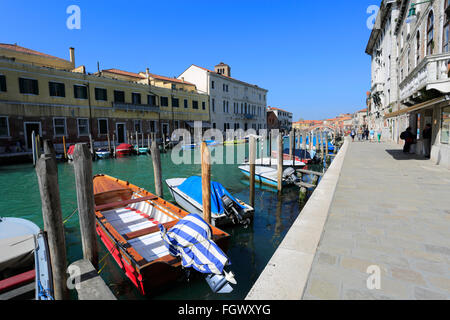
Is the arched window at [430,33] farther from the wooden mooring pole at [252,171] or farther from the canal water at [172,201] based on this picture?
the wooden mooring pole at [252,171]

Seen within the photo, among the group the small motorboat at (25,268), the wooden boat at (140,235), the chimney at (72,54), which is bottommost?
the wooden boat at (140,235)

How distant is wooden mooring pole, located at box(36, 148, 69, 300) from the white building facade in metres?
36.2

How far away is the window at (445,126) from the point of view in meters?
8.55

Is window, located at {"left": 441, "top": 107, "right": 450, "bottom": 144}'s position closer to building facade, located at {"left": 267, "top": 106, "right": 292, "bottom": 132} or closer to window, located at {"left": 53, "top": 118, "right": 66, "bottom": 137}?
window, located at {"left": 53, "top": 118, "right": 66, "bottom": 137}

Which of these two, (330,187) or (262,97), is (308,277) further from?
(262,97)

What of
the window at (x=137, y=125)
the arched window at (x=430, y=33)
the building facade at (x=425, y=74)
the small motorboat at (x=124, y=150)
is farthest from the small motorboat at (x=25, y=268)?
the window at (x=137, y=125)

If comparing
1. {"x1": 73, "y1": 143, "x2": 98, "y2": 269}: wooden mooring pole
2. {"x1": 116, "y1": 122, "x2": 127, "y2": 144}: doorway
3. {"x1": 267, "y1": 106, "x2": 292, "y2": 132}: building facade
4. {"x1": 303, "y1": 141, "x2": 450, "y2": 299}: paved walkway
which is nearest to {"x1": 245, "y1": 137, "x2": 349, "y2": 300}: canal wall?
{"x1": 303, "y1": 141, "x2": 450, "y2": 299}: paved walkway

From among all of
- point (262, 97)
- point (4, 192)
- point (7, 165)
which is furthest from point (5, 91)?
point (262, 97)

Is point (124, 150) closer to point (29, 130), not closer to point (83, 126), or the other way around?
point (83, 126)

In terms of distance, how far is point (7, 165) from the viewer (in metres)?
17.2

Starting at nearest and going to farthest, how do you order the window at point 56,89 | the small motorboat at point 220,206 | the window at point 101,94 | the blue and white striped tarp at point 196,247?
the blue and white striped tarp at point 196,247
the small motorboat at point 220,206
the window at point 56,89
the window at point 101,94

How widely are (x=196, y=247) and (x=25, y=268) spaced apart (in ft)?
8.01

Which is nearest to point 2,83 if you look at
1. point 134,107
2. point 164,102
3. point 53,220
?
point 134,107

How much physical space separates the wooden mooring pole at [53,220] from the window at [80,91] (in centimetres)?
2306
